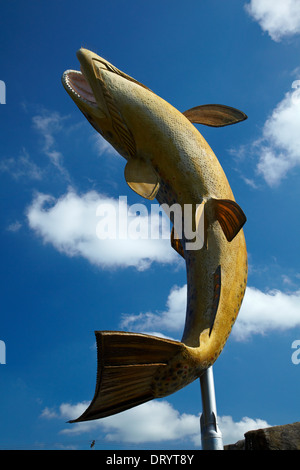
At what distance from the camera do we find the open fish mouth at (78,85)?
672cm

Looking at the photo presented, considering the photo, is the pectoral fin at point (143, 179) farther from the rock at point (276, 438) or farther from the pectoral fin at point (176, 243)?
the rock at point (276, 438)

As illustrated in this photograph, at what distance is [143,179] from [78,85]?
2.13 meters

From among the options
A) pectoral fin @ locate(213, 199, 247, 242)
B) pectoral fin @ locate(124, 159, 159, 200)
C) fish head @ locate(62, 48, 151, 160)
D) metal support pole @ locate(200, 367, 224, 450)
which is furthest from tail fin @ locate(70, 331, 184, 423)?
fish head @ locate(62, 48, 151, 160)

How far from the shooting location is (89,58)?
6.54 m

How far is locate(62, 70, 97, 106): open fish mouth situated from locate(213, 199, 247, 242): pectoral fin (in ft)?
8.15

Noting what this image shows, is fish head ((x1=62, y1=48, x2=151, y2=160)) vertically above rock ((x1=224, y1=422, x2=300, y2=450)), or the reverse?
fish head ((x1=62, y1=48, x2=151, y2=160))

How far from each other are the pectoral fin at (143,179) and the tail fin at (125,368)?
6.86 ft

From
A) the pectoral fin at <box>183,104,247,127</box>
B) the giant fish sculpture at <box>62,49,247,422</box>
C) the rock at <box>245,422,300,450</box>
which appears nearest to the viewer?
the giant fish sculpture at <box>62,49,247,422</box>

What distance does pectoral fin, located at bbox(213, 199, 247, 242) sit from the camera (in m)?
5.66

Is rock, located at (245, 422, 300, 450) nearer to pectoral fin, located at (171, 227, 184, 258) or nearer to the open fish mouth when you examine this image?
pectoral fin, located at (171, 227, 184, 258)

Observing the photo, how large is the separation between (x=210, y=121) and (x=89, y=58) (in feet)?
6.87

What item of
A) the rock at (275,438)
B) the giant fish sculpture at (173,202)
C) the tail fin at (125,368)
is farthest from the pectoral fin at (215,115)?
the rock at (275,438)
